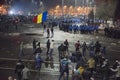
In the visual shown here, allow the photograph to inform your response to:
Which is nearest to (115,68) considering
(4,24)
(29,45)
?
(29,45)

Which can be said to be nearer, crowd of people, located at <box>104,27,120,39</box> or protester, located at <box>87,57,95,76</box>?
protester, located at <box>87,57,95,76</box>

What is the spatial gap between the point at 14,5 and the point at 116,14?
11658 cm

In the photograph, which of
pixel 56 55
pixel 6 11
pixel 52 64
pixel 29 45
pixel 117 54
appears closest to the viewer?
pixel 52 64

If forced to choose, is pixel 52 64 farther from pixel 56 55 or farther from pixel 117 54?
pixel 117 54

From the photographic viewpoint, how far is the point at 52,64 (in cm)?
3050

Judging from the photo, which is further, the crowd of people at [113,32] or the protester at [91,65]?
the crowd of people at [113,32]

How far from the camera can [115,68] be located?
25062 mm

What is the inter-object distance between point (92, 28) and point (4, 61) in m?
36.0

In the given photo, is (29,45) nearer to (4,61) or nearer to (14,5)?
(4,61)

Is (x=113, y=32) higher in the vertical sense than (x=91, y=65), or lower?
higher

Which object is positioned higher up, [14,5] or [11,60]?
[14,5]

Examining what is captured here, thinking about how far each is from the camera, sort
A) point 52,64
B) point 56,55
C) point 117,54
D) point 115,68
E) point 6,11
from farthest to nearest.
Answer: point 6,11, point 117,54, point 56,55, point 52,64, point 115,68

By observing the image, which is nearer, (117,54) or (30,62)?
(30,62)

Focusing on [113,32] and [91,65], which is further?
[113,32]
